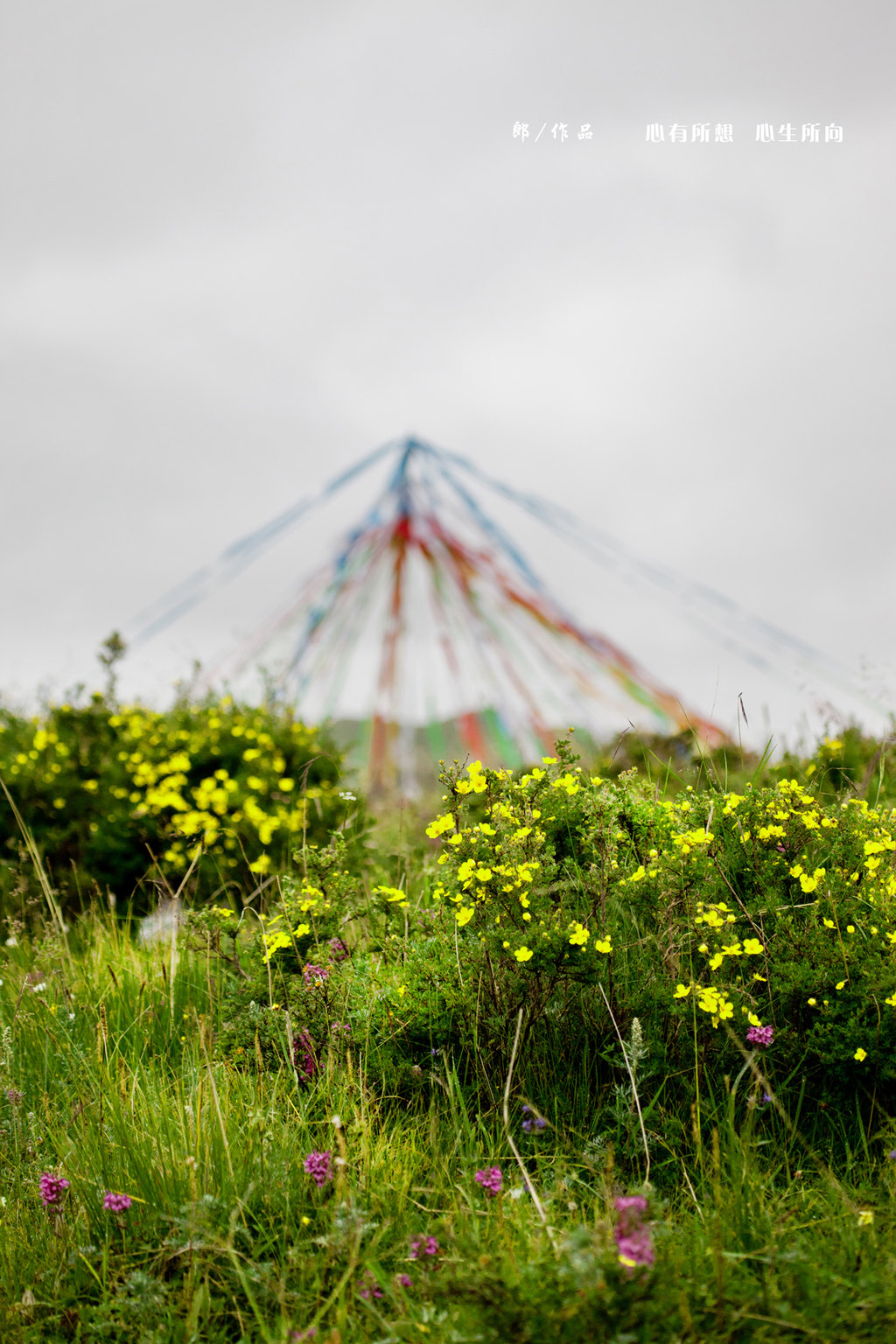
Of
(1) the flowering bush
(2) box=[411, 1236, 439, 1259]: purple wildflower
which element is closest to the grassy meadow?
(2) box=[411, 1236, 439, 1259]: purple wildflower

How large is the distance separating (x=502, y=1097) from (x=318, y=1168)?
0.72m

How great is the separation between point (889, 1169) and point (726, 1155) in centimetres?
44

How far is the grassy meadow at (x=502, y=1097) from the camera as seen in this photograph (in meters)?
1.86

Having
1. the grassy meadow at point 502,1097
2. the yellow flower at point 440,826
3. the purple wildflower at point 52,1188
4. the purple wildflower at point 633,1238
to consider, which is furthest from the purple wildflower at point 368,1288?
the yellow flower at point 440,826

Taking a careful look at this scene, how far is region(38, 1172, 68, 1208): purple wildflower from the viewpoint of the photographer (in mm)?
2195

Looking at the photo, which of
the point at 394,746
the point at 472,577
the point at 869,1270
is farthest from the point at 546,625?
the point at 869,1270

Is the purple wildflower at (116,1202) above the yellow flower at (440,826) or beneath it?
beneath

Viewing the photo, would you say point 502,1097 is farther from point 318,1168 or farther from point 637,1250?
point 637,1250

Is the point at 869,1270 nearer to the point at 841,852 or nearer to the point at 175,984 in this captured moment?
the point at 841,852

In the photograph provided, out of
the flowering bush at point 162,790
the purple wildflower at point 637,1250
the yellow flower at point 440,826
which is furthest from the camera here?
the flowering bush at point 162,790

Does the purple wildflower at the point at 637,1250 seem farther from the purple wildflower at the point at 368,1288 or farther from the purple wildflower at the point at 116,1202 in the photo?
the purple wildflower at the point at 116,1202

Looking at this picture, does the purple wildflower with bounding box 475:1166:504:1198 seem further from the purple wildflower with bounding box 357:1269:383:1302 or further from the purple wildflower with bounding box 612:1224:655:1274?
the purple wildflower with bounding box 612:1224:655:1274

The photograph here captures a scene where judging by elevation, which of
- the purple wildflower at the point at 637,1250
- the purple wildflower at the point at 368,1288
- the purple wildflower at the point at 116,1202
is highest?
the purple wildflower at the point at 637,1250

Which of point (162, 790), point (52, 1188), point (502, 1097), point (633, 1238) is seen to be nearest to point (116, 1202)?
point (52, 1188)
